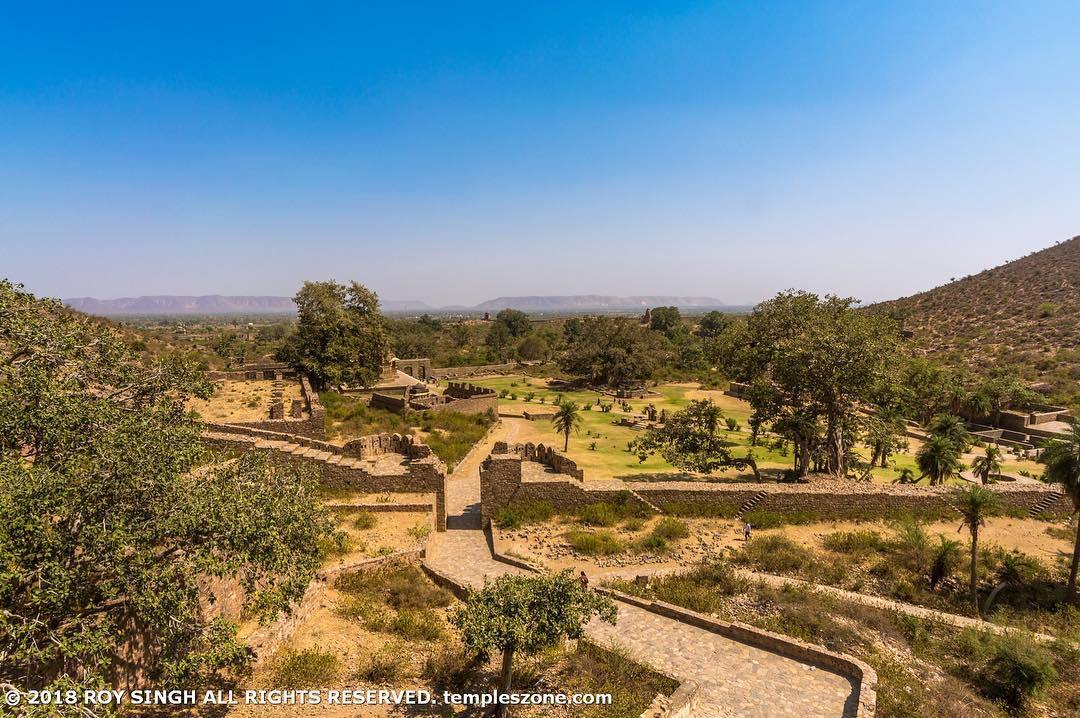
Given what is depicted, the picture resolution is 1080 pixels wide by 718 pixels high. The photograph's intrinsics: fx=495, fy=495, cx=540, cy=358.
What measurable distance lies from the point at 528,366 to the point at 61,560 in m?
78.5

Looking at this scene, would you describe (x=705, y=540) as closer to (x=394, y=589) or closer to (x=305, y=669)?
(x=394, y=589)

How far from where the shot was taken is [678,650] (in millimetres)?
11297

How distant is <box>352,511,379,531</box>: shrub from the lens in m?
17.0

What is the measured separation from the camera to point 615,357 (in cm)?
6544

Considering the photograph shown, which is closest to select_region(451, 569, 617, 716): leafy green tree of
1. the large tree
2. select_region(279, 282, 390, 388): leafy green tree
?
the large tree

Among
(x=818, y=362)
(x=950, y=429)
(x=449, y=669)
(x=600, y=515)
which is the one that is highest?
(x=818, y=362)

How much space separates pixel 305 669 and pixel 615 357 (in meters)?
58.2

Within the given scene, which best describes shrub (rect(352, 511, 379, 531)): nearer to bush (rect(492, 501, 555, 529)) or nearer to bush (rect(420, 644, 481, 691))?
bush (rect(492, 501, 555, 529))

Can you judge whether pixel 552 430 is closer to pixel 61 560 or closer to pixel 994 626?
pixel 994 626

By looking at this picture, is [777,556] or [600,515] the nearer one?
[777,556]

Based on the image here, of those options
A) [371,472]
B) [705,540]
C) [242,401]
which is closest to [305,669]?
[371,472]

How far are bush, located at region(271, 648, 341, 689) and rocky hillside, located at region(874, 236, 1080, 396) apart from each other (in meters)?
63.8

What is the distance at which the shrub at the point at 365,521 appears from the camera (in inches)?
669

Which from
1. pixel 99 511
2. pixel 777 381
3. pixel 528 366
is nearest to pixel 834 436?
pixel 777 381
